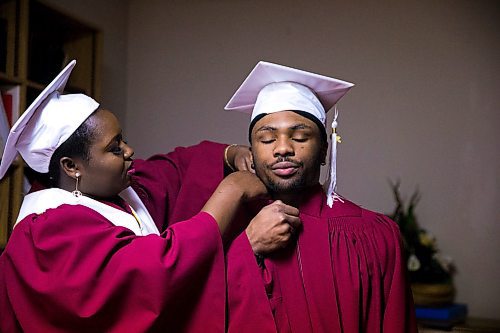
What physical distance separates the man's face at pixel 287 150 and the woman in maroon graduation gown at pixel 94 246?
7cm

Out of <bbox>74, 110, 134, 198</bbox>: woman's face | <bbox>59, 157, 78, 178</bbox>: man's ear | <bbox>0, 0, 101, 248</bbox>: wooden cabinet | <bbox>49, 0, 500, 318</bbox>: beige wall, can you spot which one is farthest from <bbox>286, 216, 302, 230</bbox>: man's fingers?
<bbox>49, 0, 500, 318</bbox>: beige wall

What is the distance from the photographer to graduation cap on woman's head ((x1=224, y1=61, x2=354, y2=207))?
1666mm

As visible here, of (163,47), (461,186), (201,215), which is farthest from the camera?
(163,47)

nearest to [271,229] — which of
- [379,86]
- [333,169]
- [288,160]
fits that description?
[288,160]

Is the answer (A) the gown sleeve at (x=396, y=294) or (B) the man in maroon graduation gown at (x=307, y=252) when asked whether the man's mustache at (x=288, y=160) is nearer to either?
(B) the man in maroon graduation gown at (x=307, y=252)

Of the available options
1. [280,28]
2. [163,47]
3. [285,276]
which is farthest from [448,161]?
[285,276]

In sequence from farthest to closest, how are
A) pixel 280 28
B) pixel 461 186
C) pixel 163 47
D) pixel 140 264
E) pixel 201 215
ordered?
pixel 163 47 < pixel 280 28 < pixel 461 186 < pixel 201 215 < pixel 140 264

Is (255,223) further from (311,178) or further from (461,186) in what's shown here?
(461,186)

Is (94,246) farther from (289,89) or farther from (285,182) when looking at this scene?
(289,89)

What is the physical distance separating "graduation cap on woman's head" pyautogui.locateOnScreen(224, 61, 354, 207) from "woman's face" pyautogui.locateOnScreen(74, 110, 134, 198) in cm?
38

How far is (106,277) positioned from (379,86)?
2698 mm

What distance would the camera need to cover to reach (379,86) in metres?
3.74

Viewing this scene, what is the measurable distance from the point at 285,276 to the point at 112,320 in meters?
0.44

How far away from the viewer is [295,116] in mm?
1640
